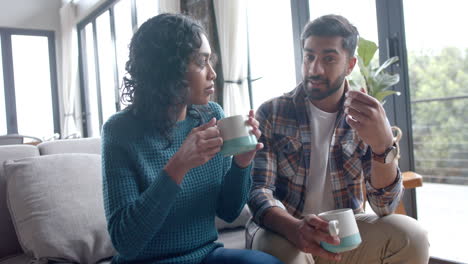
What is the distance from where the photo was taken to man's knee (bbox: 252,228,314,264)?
1107mm

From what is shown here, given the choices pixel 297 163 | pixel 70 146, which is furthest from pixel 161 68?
pixel 70 146

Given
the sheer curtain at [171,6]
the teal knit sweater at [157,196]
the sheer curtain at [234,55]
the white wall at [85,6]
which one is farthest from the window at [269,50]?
the white wall at [85,6]

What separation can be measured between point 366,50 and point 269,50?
1.44m

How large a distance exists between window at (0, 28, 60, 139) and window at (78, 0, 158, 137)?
0.67 m

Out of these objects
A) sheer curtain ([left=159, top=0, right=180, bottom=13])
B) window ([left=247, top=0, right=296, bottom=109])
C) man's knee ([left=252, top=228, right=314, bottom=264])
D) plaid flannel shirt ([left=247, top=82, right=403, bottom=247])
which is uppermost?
sheer curtain ([left=159, top=0, right=180, bottom=13])

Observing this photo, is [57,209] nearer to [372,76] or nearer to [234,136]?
[234,136]

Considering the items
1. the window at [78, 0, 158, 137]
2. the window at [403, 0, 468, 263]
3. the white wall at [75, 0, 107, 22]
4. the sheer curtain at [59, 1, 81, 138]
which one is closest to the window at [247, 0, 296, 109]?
the window at [403, 0, 468, 263]

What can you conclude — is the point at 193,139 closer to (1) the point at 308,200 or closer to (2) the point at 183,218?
(2) the point at 183,218

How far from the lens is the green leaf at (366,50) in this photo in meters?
2.11

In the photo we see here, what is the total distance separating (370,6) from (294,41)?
2.10ft

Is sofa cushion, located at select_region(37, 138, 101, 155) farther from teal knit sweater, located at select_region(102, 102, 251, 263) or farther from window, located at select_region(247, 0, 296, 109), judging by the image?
window, located at select_region(247, 0, 296, 109)

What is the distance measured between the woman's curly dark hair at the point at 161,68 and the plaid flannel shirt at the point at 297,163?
325mm

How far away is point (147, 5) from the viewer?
5.07 meters

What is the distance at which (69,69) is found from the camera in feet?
21.9
